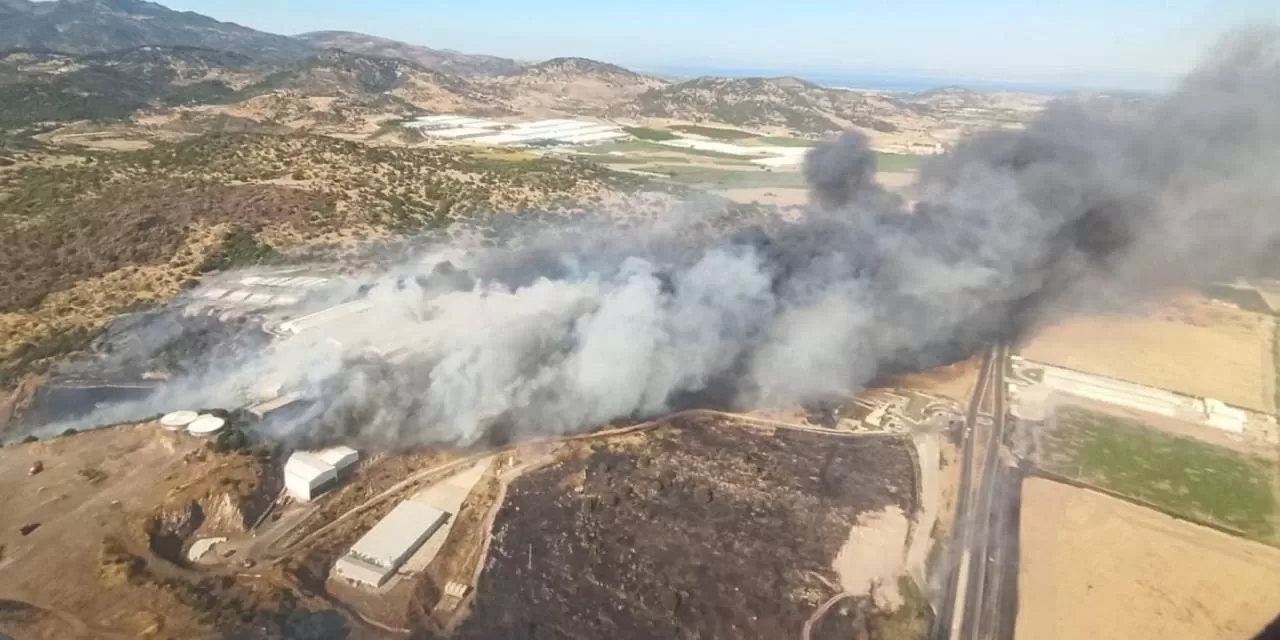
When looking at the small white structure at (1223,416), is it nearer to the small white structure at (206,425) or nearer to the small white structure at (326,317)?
the small white structure at (326,317)

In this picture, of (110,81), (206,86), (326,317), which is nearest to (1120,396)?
(326,317)

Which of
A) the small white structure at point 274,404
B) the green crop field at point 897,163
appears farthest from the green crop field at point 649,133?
the small white structure at point 274,404

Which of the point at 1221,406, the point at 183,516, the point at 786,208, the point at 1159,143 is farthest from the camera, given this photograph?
the point at 786,208

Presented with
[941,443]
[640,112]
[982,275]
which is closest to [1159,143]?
[982,275]

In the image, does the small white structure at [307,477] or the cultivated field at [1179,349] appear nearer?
the small white structure at [307,477]

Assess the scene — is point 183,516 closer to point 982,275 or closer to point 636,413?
point 636,413

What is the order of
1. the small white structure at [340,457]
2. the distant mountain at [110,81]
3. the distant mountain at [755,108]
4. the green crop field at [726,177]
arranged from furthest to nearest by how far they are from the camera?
the distant mountain at [755,108], the distant mountain at [110,81], the green crop field at [726,177], the small white structure at [340,457]

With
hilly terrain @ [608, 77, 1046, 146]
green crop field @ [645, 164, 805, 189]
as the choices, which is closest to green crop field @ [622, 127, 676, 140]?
hilly terrain @ [608, 77, 1046, 146]

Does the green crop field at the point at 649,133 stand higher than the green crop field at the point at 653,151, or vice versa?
the green crop field at the point at 649,133
